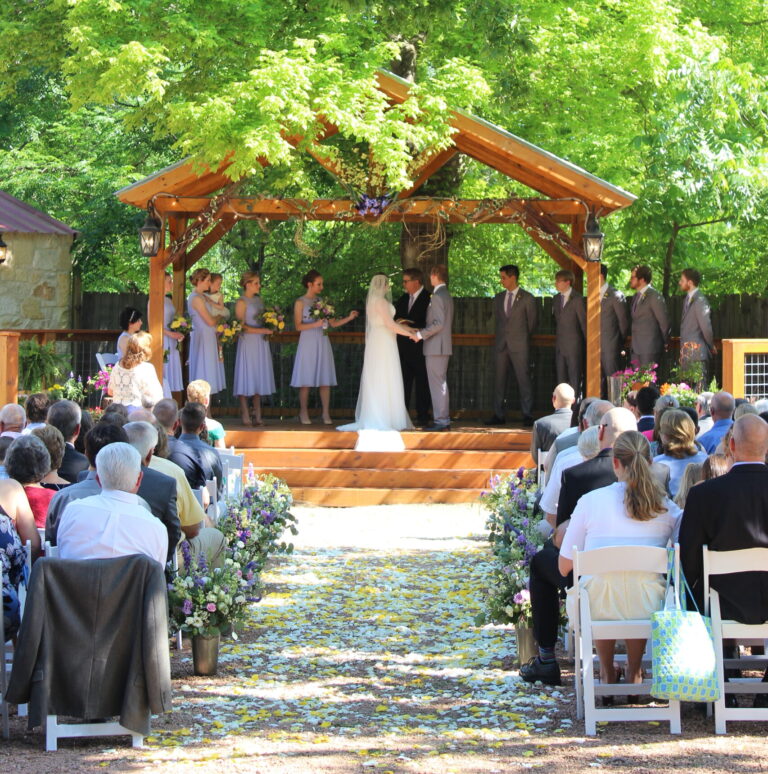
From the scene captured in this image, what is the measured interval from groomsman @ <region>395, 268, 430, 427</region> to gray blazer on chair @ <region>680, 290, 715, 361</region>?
3.23 meters

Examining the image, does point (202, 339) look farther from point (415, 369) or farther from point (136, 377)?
point (136, 377)

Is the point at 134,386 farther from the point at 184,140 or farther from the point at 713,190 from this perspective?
the point at 713,190

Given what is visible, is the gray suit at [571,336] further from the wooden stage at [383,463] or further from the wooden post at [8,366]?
the wooden post at [8,366]

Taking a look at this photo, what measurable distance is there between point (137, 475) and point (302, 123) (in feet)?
24.7

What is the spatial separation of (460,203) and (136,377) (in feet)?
15.1

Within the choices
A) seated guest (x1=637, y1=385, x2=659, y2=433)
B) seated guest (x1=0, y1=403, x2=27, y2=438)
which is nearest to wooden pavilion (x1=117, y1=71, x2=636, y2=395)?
seated guest (x1=637, y1=385, x2=659, y2=433)

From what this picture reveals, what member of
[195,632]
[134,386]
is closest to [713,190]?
[134,386]

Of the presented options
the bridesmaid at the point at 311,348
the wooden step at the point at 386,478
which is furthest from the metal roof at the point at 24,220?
the wooden step at the point at 386,478

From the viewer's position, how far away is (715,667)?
A: 5965 mm

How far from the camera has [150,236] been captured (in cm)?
1481

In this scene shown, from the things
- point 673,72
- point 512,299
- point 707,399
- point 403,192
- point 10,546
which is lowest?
point 10,546

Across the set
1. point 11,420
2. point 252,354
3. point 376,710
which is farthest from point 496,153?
point 376,710

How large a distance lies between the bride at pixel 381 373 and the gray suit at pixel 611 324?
7.98ft

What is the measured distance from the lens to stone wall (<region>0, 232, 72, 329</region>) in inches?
731
